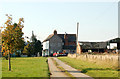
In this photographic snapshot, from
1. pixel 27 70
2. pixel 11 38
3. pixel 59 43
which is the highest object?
pixel 59 43

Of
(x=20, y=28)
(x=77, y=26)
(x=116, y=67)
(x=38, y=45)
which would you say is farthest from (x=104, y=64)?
(x=38, y=45)

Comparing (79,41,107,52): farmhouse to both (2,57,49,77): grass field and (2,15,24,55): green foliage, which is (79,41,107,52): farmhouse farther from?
(2,15,24,55): green foliage

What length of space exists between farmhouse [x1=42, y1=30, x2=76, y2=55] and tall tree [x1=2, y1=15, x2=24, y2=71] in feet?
249

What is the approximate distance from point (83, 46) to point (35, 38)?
21.6 meters

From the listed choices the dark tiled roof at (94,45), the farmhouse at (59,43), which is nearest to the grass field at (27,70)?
the dark tiled roof at (94,45)

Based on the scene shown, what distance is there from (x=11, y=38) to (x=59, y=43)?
7909 cm

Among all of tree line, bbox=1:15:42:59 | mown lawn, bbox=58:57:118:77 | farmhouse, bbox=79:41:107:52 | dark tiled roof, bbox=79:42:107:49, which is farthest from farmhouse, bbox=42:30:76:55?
Answer: tree line, bbox=1:15:42:59

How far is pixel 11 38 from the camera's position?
69.1 ft

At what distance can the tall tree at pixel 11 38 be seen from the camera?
20.9m

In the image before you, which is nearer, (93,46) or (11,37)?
(11,37)

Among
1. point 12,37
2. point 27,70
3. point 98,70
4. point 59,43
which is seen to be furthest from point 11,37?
point 59,43

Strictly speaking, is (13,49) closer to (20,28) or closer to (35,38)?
(20,28)

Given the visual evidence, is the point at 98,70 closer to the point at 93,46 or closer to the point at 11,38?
the point at 11,38

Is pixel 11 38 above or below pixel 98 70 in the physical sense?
above
